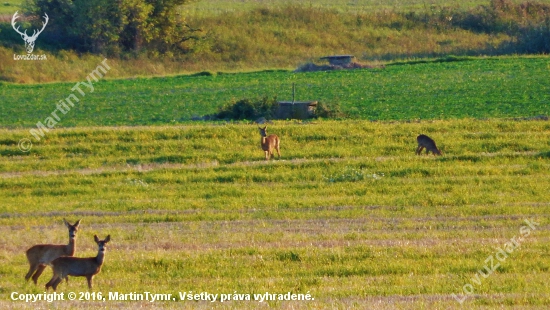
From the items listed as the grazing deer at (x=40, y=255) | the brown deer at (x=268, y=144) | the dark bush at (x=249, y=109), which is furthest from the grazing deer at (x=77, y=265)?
the dark bush at (x=249, y=109)

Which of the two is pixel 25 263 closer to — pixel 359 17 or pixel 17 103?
pixel 17 103

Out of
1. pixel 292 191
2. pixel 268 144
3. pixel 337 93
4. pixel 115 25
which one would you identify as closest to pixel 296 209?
pixel 292 191

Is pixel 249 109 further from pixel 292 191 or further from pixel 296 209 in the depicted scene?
pixel 296 209

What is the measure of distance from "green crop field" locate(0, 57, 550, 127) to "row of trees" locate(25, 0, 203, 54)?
6118 mm

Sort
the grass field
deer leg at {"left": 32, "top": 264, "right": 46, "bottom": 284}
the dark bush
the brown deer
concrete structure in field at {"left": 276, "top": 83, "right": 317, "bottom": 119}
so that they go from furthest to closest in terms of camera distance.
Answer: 1. the dark bush
2. concrete structure in field at {"left": 276, "top": 83, "right": 317, "bottom": 119}
3. the brown deer
4. deer leg at {"left": 32, "top": 264, "right": 46, "bottom": 284}
5. the grass field

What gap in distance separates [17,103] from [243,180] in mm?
19909

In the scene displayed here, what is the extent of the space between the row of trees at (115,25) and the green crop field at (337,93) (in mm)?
6118

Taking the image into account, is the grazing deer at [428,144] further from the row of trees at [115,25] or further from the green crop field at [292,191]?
the row of trees at [115,25]

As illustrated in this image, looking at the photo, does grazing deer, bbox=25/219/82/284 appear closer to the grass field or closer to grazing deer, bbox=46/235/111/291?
the grass field

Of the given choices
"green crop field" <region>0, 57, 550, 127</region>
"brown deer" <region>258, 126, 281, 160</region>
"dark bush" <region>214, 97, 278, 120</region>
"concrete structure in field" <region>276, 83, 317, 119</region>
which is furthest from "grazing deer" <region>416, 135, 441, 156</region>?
"dark bush" <region>214, 97, 278, 120</region>

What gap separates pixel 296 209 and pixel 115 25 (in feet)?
139

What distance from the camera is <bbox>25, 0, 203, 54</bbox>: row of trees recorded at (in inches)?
2179

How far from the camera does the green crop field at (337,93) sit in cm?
3089

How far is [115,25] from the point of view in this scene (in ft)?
185
